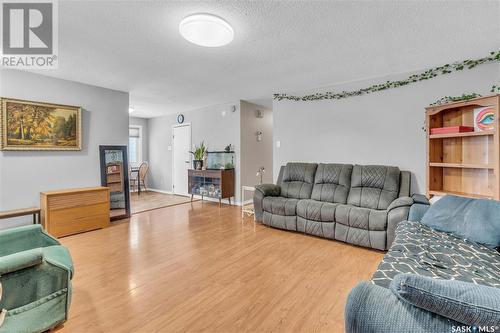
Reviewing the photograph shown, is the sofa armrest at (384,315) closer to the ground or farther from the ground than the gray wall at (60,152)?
closer to the ground

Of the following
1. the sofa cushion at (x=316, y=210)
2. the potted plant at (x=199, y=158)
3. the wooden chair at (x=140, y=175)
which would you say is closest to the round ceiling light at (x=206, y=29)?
the sofa cushion at (x=316, y=210)

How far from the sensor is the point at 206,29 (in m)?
2.09

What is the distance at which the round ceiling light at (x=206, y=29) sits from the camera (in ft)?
6.63

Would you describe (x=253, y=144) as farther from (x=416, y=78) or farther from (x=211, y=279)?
(x=211, y=279)

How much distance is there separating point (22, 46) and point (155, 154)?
495 centimetres

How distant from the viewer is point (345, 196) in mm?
3580

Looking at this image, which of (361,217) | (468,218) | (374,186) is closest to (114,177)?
(361,217)

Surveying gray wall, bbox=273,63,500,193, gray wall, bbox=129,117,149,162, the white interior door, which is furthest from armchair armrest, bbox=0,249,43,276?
gray wall, bbox=129,117,149,162

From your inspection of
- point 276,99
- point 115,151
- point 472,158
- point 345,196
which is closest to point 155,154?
point 115,151

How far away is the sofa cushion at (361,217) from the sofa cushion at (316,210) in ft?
0.30

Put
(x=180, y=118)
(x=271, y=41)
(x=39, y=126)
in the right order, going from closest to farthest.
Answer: (x=271, y=41)
(x=39, y=126)
(x=180, y=118)

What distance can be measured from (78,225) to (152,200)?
8.16 ft

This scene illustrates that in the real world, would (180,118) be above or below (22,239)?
above

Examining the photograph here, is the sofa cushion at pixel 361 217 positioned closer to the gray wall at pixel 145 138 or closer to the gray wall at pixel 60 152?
the gray wall at pixel 60 152
